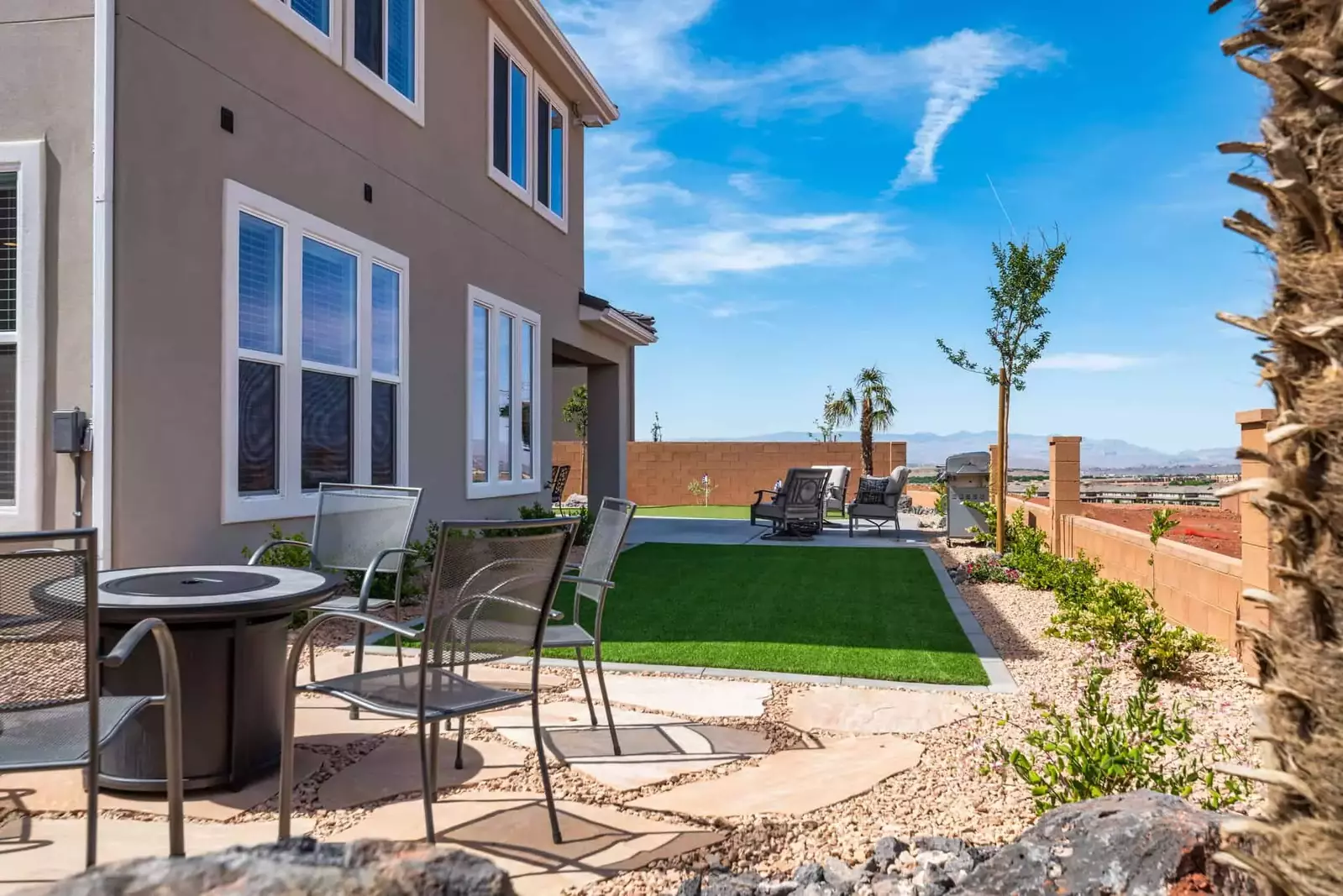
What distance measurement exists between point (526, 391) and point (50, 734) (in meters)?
8.63

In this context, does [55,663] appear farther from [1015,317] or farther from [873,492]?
[873,492]

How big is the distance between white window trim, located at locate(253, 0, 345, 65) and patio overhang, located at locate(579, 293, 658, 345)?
5.81 metres

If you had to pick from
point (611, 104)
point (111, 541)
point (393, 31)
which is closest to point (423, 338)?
point (393, 31)

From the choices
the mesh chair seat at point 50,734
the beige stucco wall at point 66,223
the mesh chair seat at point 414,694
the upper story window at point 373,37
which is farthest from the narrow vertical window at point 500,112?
the mesh chair seat at point 50,734

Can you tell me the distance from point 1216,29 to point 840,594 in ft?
22.6

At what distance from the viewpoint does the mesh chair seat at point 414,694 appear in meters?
2.74

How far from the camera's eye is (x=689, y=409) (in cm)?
6359

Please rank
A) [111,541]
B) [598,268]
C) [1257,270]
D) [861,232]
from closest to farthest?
[1257,270] → [111,541] → [861,232] → [598,268]

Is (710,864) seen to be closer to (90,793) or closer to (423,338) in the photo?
(90,793)

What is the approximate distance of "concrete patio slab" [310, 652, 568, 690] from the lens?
4.91m

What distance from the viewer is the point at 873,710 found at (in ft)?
14.5

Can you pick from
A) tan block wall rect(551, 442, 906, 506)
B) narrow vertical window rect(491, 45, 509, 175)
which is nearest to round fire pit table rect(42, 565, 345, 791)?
narrow vertical window rect(491, 45, 509, 175)

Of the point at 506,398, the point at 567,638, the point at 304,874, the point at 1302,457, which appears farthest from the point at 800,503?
the point at 304,874

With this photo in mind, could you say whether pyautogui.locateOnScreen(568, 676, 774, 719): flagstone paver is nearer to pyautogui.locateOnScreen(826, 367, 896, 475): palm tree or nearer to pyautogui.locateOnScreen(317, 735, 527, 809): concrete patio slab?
pyautogui.locateOnScreen(317, 735, 527, 809): concrete patio slab
